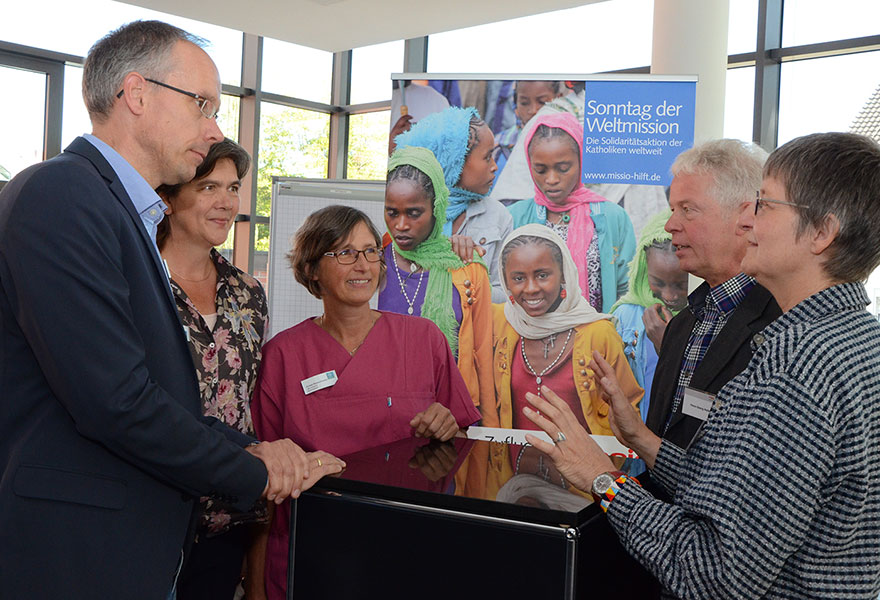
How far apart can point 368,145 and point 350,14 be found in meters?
2.56

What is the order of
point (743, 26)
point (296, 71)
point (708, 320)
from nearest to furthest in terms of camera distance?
point (708, 320) < point (743, 26) < point (296, 71)

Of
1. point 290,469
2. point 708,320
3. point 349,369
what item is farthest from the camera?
point 349,369

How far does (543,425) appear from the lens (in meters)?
1.57

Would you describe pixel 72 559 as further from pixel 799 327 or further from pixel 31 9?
pixel 31 9

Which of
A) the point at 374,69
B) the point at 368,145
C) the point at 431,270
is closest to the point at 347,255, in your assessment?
the point at 431,270

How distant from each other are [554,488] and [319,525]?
49 cm

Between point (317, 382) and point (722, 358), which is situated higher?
point (722, 358)

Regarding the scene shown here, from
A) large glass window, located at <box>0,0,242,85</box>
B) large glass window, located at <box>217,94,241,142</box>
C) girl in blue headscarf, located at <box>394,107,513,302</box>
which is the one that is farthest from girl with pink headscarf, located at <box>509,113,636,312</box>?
large glass window, located at <box>217,94,241,142</box>

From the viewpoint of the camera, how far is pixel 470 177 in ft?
10.8

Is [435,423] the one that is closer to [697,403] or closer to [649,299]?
[697,403]

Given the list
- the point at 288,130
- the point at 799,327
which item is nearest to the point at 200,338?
the point at 799,327

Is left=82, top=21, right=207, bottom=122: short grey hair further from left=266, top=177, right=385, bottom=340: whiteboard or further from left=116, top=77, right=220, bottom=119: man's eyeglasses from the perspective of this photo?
left=266, top=177, right=385, bottom=340: whiteboard

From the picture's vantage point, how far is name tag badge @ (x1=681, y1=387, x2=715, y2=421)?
1.96 m

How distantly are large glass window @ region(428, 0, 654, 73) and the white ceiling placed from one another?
37.5 inches
